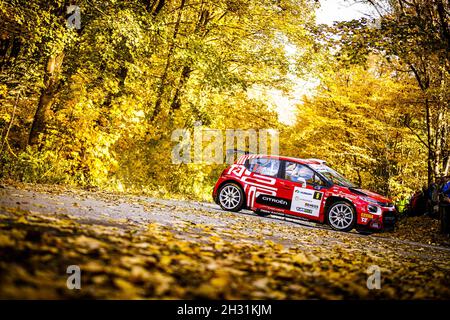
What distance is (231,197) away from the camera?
36.2 feet

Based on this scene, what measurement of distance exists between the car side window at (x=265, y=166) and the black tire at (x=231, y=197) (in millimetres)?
727

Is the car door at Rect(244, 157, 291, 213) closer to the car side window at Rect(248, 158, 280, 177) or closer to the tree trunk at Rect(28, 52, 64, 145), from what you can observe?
the car side window at Rect(248, 158, 280, 177)

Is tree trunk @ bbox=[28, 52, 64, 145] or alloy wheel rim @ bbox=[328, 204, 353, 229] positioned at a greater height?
tree trunk @ bbox=[28, 52, 64, 145]

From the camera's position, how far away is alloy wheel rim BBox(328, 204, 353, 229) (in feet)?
32.0

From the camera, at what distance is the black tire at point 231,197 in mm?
10906

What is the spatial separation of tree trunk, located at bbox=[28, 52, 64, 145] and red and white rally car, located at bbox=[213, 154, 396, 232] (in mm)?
5513

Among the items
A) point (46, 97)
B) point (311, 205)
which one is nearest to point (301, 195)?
point (311, 205)

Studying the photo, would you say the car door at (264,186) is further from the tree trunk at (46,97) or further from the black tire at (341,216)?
the tree trunk at (46,97)

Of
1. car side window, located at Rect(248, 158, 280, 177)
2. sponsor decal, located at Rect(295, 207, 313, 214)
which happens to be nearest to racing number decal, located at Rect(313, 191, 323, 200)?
sponsor decal, located at Rect(295, 207, 313, 214)

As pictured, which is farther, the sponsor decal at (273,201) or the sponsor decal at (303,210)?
the sponsor decal at (273,201)

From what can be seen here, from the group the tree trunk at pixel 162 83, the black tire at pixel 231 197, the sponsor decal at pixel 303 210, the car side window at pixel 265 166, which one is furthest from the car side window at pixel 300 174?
the tree trunk at pixel 162 83
